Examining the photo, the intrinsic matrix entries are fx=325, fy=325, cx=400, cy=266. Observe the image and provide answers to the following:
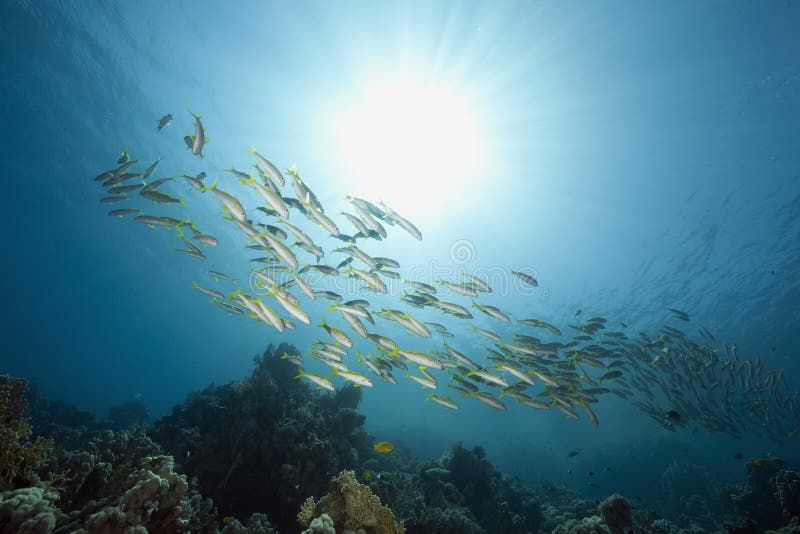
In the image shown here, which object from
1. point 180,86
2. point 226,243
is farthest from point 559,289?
point 226,243

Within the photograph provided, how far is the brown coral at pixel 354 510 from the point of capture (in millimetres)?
3883

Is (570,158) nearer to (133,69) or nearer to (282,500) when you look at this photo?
(282,500)

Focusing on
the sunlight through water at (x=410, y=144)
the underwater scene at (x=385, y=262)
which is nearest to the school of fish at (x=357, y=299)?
the underwater scene at (x=385, y=262)

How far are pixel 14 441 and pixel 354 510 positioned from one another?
3470 millimetres

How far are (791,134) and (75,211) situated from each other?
6149 cm

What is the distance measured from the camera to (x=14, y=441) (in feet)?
10.2

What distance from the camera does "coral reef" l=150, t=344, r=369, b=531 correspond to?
674 cm

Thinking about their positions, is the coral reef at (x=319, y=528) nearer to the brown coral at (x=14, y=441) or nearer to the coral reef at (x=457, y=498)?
the brown coral at (x=14, y=441)

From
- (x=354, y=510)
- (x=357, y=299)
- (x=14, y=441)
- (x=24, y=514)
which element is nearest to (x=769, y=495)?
(x=354, y=510)

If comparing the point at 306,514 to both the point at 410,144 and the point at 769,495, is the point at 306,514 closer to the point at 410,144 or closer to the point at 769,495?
the point at 769,495

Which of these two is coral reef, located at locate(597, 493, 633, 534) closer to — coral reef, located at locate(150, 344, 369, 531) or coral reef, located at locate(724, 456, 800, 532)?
coral reef, located at locate(724, 456, 800, 532)

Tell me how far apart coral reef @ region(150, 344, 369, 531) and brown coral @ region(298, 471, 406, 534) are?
3093 mm

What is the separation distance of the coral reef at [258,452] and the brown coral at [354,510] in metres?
3.09

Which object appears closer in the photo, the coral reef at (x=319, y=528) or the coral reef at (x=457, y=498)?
the coral reef at (x=319, y=528)
